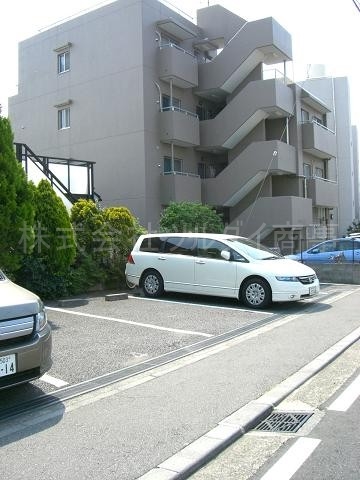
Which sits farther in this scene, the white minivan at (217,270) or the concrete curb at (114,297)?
the concrete curb at (114,297)

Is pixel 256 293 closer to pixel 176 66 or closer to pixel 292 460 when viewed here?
pixel 292 460

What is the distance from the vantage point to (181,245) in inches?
484

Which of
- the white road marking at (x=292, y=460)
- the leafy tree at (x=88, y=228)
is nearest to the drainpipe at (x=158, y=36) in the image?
the leafy tree at (x=88, y=228)

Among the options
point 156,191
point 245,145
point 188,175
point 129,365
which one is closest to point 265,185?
point 245,145

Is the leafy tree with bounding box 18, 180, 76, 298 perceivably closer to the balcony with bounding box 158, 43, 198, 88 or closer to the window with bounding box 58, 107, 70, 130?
the balcony with bounding box 158, 43, 198, 88

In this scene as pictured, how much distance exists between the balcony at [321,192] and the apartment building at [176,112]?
123mm

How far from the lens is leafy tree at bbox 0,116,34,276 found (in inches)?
350

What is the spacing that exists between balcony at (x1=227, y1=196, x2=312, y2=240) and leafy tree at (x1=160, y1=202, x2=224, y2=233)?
5.67m

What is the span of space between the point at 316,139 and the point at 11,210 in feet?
71.9

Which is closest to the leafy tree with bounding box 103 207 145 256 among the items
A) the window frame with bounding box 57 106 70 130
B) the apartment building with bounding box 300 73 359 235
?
the window frame with bounding box 57 106 70 130

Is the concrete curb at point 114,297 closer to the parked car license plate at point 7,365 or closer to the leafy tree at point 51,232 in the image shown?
the leafy tree at point 51,232

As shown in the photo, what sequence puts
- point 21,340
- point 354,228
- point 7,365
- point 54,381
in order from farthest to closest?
1. point 354,228
2. point 54,381
3. point 21,340
4. point 7,365

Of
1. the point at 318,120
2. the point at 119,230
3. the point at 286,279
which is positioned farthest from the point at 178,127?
the point at 286,279

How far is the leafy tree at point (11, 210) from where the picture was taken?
8.88 meters
